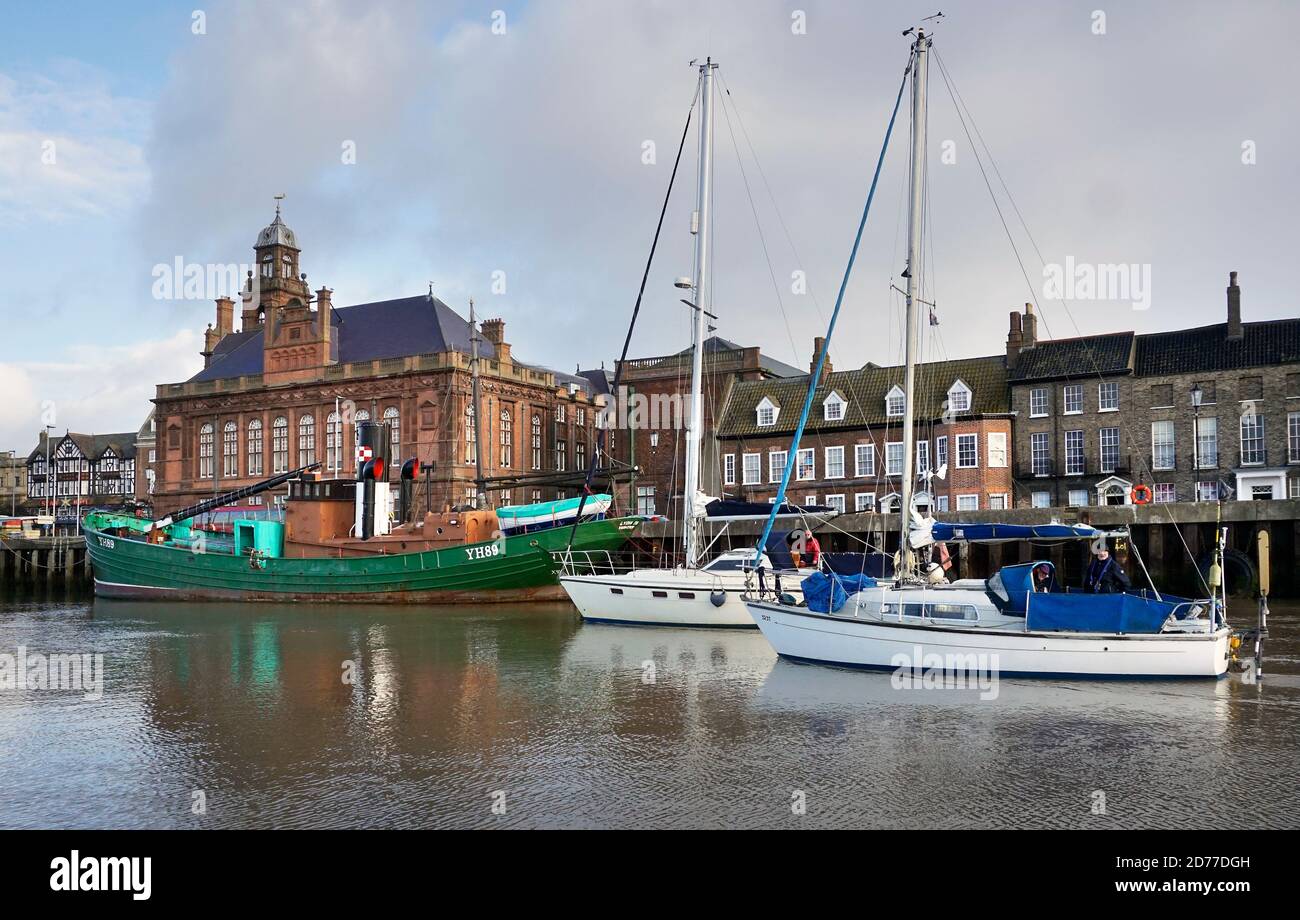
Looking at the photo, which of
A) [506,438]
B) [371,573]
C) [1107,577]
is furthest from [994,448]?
[506,438]

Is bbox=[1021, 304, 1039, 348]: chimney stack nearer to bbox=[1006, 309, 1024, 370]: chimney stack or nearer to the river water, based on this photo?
bbox=[1006, 309, 1024, 370]: chimney stack

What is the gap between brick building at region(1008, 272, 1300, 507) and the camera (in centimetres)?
4522

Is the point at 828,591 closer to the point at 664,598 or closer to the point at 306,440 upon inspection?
the point at 664,598

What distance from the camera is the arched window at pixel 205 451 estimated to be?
7625 cm

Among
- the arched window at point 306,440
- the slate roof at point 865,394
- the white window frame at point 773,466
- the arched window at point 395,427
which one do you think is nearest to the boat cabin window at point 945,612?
the slate roof at point 865,394

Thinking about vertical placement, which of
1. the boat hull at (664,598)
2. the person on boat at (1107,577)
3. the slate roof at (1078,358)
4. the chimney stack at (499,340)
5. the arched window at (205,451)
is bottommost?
the boat hull at (664,598)

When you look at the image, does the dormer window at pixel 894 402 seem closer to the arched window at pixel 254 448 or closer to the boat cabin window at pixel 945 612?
the boat cabin window at pixel 945 612

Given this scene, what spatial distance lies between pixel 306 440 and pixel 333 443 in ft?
8.82

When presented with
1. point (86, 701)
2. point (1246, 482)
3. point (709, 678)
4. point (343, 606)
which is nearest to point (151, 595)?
point (343, 606)

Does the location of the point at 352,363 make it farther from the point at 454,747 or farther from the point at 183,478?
the point at 454,747

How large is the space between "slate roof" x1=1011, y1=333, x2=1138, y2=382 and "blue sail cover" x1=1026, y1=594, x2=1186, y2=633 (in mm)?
32148

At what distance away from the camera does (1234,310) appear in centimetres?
4666

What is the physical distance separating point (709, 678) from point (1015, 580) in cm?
617

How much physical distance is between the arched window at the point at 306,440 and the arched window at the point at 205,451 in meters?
9.25
